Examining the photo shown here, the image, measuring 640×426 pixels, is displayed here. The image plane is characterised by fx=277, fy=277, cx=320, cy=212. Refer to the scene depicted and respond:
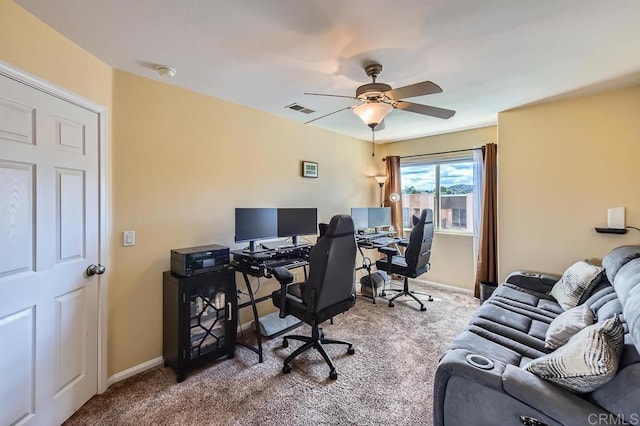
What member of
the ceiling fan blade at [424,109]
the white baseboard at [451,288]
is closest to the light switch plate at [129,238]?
the ceiling fan blade at [424,109]

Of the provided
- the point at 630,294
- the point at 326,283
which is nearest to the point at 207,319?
the point at 326,283

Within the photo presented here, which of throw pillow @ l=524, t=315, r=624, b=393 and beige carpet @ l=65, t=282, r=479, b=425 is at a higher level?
throw pillow @ l=524, t=315, r=624, b=393

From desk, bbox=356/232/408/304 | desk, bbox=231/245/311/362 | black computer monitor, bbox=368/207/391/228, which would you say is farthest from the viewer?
black computer monitor, bbox=368/207/391/228

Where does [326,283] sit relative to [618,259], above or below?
below

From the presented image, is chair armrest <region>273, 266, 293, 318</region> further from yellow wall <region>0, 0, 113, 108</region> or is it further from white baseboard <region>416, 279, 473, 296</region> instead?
white baseboard <region>416, 279, 473, 296</region>

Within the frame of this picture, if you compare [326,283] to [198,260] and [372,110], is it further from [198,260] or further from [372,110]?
[372,110]

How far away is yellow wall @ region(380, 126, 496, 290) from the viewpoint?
407cm

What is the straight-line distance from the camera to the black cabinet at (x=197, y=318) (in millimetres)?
2203

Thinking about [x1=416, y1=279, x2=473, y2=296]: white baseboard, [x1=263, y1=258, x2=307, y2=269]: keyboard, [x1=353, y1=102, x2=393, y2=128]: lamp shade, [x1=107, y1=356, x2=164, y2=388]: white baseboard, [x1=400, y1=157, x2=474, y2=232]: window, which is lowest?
[x1=107, y1=356, x2=164, y2=388]: white baseboard

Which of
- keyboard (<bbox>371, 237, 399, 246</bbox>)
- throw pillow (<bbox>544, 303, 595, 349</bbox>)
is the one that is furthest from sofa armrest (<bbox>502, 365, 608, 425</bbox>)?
keyboard (<bbox>371, 237, 399, 246</bbox>)

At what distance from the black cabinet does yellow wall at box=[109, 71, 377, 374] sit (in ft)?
0.62

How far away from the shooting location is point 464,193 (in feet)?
14.1

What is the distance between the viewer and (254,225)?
2855mm

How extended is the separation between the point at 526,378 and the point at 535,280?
2.03m
